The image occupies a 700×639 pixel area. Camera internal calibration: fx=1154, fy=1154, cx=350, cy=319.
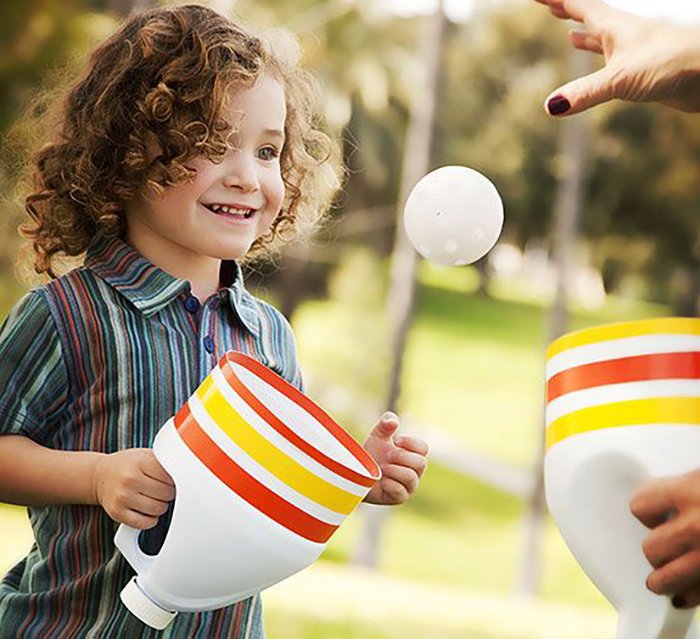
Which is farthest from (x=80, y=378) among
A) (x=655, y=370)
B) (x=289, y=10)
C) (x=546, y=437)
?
(x=289, y=10)

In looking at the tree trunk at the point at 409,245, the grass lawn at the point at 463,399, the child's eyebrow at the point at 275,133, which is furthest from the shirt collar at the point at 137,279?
the grass lawn at the point at 463,399

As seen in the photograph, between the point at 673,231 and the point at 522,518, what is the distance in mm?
4801

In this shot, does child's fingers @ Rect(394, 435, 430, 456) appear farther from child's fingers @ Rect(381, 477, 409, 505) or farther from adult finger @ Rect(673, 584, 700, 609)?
adult finger @ Rect(673, 584, 700, 609)

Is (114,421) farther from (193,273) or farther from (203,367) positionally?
(193,273)

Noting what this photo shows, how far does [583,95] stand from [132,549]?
755 mm

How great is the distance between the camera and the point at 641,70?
54.3 inches

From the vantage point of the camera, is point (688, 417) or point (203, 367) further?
point (203, 367)

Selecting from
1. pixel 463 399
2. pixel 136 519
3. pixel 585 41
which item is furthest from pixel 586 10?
pixel 463 399

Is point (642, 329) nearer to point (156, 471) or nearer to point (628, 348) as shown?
point (628, 348)

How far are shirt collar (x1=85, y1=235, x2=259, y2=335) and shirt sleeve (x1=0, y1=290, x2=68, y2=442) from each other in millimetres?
105

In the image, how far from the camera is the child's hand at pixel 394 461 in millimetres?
1499

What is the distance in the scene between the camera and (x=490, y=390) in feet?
62.9

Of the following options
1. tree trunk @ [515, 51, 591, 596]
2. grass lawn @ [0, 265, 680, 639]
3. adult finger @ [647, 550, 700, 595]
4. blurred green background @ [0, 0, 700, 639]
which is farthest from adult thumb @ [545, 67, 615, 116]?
blurred green background @ [0, 0, 700, 639]

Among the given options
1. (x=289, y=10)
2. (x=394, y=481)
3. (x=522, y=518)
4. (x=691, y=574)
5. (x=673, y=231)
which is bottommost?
(x=522, y=518)
